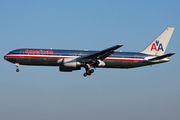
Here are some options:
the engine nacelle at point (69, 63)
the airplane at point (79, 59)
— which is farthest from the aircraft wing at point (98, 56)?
the engine nacelle at point (69, 63)

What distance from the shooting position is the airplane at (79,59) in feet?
182

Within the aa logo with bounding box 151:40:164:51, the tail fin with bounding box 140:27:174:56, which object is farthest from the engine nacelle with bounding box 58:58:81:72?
the aa logo with bounding box 151:40:164:51

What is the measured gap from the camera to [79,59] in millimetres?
55406

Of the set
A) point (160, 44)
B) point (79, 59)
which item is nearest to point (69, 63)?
point (79, 59)

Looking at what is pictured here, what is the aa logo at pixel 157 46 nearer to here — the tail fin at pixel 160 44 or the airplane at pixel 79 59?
the tail fin at pixel 160 44

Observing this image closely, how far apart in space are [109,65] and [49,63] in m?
11.3

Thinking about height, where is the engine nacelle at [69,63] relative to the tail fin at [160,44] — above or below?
below

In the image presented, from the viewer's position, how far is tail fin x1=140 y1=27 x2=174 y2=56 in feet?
203

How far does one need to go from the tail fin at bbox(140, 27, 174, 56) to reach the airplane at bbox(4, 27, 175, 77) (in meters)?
2.30

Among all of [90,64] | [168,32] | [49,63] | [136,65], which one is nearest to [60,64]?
[49,63]

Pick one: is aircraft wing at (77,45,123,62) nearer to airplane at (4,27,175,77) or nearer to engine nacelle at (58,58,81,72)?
airplane at (4,27,175,77)

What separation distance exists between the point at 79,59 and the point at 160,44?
18.1 m

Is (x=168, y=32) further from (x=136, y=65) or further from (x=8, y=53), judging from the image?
(x=8, y=53)

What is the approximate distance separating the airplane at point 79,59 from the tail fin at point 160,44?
2.30m
